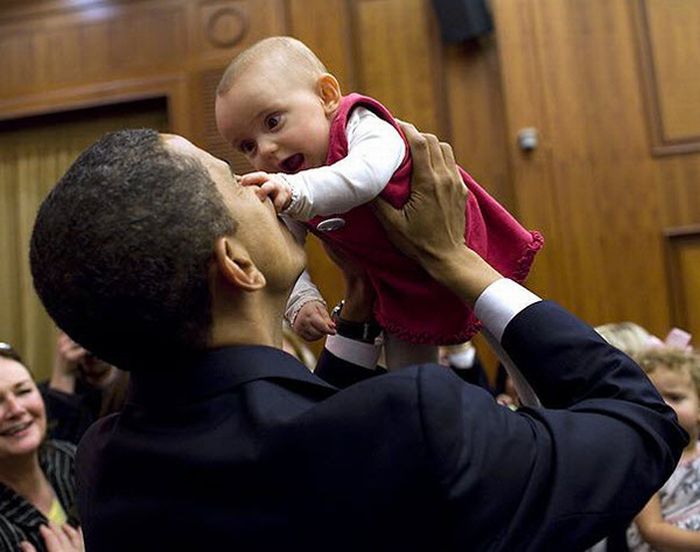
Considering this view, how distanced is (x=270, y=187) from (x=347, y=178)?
175mm

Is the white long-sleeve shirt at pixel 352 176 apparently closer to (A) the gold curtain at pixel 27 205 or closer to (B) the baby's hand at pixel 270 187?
(B) the baby's hand at pixel 270 187

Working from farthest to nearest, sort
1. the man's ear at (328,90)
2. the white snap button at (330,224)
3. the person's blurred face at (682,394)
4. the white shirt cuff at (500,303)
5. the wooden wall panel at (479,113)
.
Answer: the wooden wall panel at (479,113), the person's blurred face at (682,394), the man's ear at (328,90), the white snap button at (330,224), the white shirt cuff at (500,303)

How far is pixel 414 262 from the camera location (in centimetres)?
155

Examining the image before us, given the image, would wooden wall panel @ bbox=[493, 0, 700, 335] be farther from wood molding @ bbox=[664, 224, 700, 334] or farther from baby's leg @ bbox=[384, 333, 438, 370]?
baby's leg @ bbox=[384, 333, 438, 370]

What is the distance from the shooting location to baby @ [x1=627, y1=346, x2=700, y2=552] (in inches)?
89.9

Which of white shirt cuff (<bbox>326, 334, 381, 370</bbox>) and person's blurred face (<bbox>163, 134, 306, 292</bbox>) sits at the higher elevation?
person's blurred face (<bbox>163, 134, 306, 292</bbox>)

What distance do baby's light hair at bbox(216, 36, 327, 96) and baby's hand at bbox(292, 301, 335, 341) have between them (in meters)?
0.41

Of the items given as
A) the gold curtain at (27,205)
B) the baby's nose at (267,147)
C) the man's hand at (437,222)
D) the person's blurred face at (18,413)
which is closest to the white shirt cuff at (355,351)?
the man's hand at (437,222)

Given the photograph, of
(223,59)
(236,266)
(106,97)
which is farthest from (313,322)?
(106,97)

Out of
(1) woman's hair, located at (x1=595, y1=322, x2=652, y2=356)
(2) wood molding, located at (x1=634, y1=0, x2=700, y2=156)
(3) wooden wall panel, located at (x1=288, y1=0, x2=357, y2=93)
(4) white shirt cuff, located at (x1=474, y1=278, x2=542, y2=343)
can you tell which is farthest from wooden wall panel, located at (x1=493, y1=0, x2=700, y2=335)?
(4) white shirt cuff, located at (x1=474, y1=278, x2=542, y2=343)

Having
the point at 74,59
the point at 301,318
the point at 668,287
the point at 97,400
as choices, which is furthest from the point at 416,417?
the point at 74,59

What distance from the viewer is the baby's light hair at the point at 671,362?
2.64 meters

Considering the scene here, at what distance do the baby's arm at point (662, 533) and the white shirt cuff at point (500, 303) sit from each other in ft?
4.27

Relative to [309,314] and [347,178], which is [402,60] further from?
[347,178]
